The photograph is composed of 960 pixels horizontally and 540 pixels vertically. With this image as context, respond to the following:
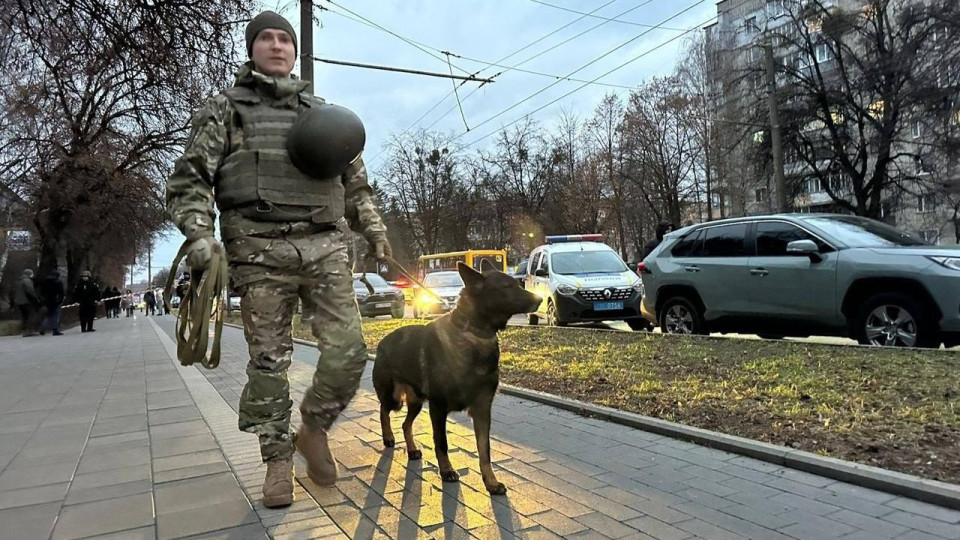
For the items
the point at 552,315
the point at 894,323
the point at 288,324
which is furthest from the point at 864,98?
the point at 288,324

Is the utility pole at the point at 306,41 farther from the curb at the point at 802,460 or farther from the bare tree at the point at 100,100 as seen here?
the curb at the point at 802,460

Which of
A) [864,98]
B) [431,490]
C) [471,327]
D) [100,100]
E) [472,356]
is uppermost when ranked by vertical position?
[864,98]

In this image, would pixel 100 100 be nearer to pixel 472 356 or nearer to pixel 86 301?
pixel 86 301

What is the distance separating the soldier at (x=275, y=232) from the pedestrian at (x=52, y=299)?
18222 mm

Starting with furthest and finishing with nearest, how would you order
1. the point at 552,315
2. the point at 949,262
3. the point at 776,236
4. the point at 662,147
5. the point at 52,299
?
the point at 662,147 < the point at 52,299 < the point at 552,315 < the point at 776,236 < the point at 949,262

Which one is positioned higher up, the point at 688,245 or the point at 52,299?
the point at 688,245

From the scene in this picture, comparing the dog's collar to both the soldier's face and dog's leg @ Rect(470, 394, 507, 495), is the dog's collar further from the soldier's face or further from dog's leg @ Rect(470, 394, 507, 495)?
the soldier's face

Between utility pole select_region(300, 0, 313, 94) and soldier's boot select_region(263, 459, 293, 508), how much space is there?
9.78 m

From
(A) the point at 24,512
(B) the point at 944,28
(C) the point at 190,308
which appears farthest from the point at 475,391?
(B) the point at 944,28

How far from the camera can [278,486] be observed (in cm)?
313

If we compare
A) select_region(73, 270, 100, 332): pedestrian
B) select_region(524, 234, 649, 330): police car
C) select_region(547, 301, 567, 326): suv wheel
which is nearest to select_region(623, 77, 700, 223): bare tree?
select_region(524, 234, 649, 330): police car

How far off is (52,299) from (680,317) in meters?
18.2

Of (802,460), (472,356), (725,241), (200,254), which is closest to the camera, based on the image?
(200,254)

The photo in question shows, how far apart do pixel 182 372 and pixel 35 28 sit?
17.1 feet
